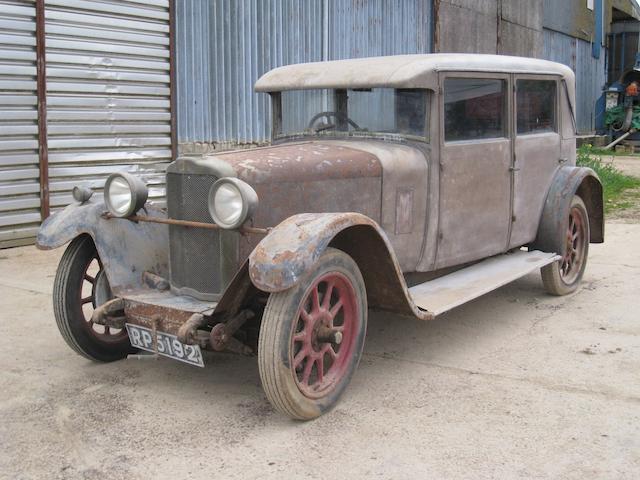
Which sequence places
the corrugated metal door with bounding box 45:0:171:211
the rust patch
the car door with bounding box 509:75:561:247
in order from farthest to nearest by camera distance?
the corrugated metal door with bounding box 45:0:171:211 < the car door with bounding box 509:75:561:247 < the rust patch

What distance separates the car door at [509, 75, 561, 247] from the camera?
5.62 m

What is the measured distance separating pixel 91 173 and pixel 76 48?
1329 mm

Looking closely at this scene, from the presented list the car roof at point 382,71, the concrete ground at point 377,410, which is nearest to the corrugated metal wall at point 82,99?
the concrete ground at point 377,410

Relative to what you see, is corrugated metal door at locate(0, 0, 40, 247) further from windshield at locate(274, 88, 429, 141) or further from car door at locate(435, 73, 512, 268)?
car door at locate(435, 73, 512, 268)

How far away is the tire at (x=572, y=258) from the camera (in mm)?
6051

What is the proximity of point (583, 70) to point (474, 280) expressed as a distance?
66.3ft

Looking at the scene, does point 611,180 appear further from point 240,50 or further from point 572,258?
point 572,258

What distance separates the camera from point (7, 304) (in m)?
5.92

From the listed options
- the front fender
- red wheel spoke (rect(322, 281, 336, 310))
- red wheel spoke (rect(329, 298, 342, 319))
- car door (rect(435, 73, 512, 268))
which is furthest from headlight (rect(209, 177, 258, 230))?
car door (rect(435, 73, 512, 268))

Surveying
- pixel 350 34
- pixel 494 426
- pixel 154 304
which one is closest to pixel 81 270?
→ pixel 154 304

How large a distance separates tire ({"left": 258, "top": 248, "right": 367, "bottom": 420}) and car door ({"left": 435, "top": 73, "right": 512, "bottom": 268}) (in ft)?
4.11

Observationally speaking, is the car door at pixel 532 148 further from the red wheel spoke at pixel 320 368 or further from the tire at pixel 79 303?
the tire at pixel 79 303

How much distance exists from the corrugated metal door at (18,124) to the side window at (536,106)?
16.2 ft

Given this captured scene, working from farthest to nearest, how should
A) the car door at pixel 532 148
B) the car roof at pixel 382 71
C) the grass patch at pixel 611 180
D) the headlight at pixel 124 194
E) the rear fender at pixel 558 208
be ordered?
the grass patch at pixel 611 180
the rear fender at pixel 558 208
the car door at pixel 532 148
the car roof at pixel 382 71
the headlight at pixel 124 194
